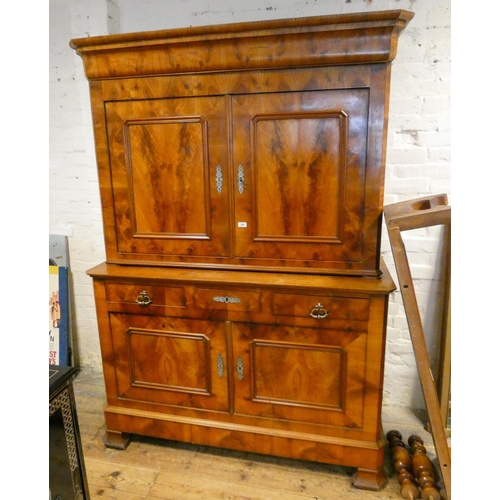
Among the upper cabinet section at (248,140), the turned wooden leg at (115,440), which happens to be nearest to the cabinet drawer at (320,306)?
the upper cabinet section at (248,140)

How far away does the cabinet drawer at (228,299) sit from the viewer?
5.47 feet

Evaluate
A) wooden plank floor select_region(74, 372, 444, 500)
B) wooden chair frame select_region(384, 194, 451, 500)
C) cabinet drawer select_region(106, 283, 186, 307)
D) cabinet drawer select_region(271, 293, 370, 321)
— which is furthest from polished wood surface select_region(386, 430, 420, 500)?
cabinet drawer select_region(106, 283, 186, 307)

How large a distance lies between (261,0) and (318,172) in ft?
3.46

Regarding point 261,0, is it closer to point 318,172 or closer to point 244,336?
point 318,172

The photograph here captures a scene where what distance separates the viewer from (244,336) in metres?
1.72

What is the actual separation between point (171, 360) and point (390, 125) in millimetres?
1595

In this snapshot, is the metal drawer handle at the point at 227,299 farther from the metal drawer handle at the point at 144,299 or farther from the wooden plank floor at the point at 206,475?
the wooden plank floor at the point at 206,475

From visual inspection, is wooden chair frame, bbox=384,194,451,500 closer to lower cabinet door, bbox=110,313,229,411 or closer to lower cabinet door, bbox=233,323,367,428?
lower cabinet door, bbox=233,323,367,428

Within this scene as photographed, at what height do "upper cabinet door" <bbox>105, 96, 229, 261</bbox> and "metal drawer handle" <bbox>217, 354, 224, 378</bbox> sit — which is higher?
"upper cabinet door" <bbox>105, 96, 229, 261</bbox>

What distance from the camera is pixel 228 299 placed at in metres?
1.69

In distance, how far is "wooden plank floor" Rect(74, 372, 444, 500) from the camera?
5.59 feet

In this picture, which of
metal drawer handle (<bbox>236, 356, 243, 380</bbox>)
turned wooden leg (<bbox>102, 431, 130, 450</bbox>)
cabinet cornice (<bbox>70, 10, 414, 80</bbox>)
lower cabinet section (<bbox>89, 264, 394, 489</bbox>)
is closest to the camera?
cabinet cornice (<bbox>70, 10, 414, 80</bbox>)

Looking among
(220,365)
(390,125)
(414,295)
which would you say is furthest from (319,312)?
(390,125)
